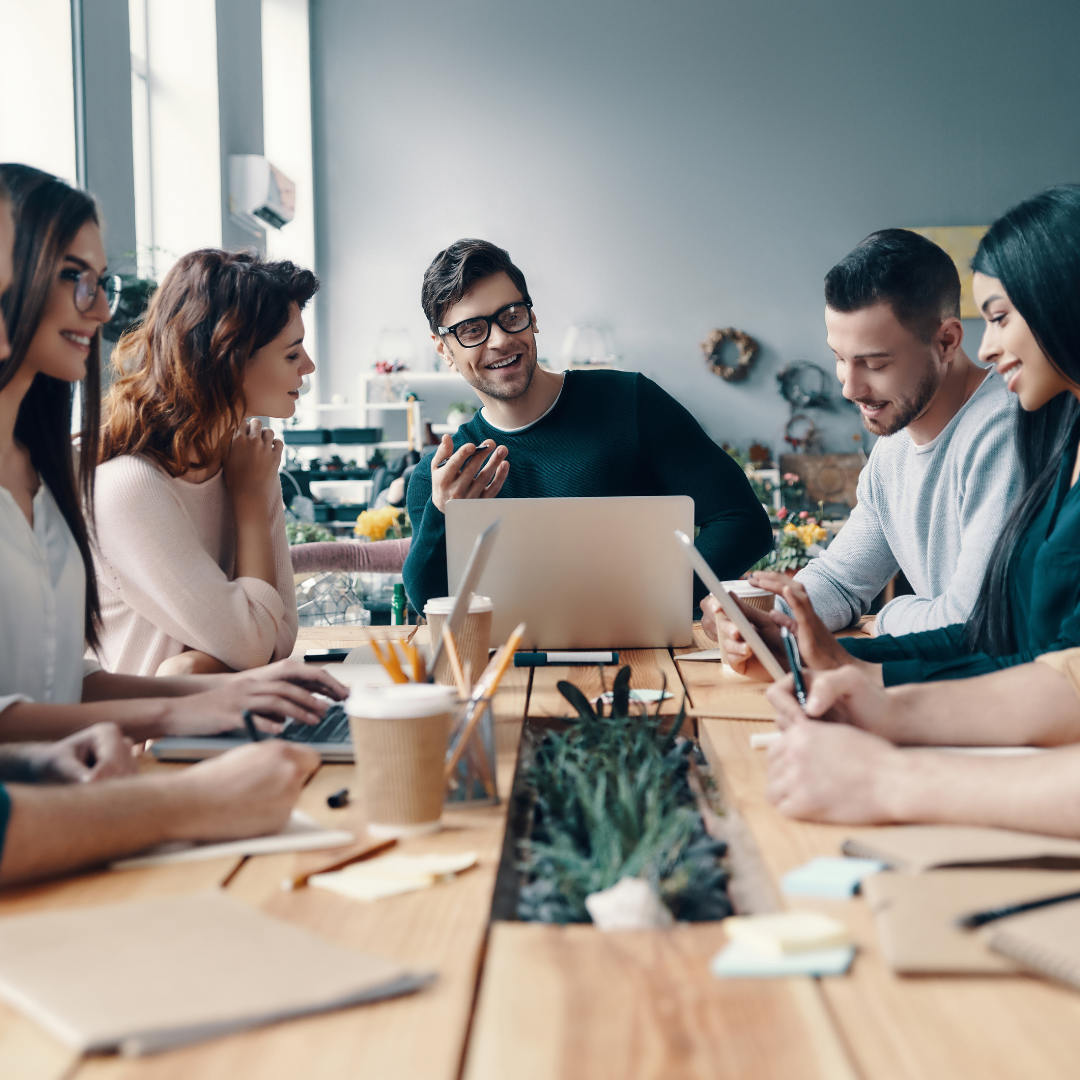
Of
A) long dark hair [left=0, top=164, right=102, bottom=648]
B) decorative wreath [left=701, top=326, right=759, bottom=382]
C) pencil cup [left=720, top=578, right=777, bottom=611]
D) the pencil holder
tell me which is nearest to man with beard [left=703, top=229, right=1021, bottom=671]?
pencil cup [left=720, top=578, right=777, bottom=611]

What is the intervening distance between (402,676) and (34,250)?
2.25ft

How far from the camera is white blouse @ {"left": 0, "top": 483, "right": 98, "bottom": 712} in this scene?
1.20 m

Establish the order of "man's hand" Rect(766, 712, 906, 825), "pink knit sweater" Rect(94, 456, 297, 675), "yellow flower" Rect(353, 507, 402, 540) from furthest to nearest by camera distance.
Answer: "yellow flower" Rect(353, 507, 402, 540) → "pink knit sweater" Rect(94, 456, 297, 675) → "man's hand" Rect(766, 712, 906, 825)

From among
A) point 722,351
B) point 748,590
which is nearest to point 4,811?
point 748,590

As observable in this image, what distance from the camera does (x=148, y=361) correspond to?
1752mm

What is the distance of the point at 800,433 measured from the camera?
24.5 feet

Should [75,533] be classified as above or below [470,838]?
above

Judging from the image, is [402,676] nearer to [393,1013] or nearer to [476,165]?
[393,1013]

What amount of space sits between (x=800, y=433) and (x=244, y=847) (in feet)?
23.0

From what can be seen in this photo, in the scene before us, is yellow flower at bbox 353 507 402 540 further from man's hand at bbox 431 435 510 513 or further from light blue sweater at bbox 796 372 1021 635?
light blue sweater at bbox 796 372 1021 635

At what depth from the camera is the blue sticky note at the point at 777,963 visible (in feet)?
1.93

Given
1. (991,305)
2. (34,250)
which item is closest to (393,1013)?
(34,250)

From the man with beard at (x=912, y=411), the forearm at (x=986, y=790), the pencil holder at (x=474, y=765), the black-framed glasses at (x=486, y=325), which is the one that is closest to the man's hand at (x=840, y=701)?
the forearm at (x=986, y=790)

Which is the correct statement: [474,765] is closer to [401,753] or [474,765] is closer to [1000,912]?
[401,753]
